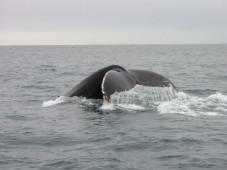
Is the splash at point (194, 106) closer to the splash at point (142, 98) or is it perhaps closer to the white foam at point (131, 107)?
the splash at point (142, 98)

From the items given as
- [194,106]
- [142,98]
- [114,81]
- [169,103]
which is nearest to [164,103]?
[169,103]

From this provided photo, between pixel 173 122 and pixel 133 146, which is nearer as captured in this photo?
pixel 133 146

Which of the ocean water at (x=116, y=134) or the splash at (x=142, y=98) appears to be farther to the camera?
the splash at (x=142, y=98)

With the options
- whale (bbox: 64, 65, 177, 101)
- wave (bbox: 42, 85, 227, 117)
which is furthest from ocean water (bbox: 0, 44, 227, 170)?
whale (bbox: 64, 65, 177, 101)

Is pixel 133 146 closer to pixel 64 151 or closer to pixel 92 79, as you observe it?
pixel 64 151

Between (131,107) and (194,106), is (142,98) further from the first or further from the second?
(194,106)

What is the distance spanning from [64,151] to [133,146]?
5.20 ft

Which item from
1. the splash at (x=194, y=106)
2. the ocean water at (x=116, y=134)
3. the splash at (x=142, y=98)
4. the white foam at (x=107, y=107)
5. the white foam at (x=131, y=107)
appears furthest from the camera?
the splash at (x=142, y=98)

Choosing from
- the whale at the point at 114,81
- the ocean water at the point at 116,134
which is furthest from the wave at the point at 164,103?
the whale at the point at 114,81

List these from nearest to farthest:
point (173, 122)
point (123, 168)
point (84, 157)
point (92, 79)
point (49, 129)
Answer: point (123, 168) < point (84, 157) < point (49, 129) < point (173, 122) < point (92, 79)

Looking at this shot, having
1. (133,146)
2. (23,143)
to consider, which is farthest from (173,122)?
(23,143)

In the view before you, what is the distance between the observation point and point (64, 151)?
28.6 ft

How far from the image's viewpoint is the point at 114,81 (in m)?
11.4

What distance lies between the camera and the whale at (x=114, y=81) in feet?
37.0
